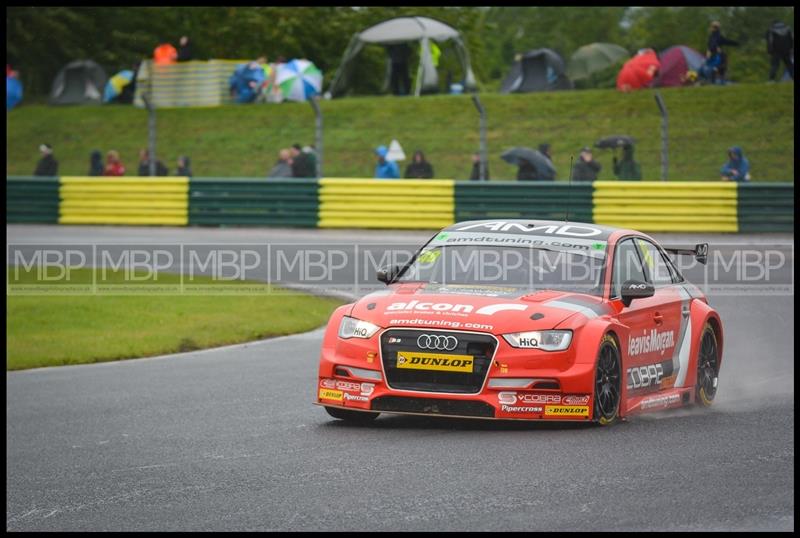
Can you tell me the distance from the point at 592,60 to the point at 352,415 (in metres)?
38.7

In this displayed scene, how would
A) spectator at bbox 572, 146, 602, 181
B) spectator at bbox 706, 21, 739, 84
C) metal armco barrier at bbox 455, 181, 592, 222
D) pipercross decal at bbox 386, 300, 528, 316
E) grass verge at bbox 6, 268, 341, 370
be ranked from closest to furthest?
pipercross decal at bbox 386, 300, 528, 316, grass verge at bbox 6, 268, 341, 370, metal armco barrier at bbox 455, 181, 592, 222, spectator at bbox 572, 146, 602, 181, spectator at bbox 706, 21, 739, 84

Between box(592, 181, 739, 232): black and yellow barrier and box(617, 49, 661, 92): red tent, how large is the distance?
13.8m

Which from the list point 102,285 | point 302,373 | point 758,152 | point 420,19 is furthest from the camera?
point 420,19

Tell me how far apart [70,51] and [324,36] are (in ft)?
36.8

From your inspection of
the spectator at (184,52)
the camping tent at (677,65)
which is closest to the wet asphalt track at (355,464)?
the camping tent at (677,65)

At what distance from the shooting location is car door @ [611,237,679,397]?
31.4ft

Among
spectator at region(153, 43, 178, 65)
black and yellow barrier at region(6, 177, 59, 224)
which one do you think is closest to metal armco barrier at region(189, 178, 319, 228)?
black and yellow barrier at region(6, 177, 59, 224)

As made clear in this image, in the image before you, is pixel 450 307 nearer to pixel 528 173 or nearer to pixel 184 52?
pixel 528 173

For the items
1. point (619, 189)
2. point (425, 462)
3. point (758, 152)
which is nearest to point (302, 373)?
point (425, 462)

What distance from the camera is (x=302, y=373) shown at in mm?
12242

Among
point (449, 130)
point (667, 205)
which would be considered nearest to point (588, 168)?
point (667, 205)

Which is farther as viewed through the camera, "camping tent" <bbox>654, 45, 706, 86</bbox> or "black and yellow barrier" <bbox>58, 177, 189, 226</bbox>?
"camping tent" <bbox>654, 45, 706, 86</bbox>

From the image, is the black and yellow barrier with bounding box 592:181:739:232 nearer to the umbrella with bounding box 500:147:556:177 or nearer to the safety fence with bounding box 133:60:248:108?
the umbrella with bounding box 500:147:556:177

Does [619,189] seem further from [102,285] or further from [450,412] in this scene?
[450,412]
